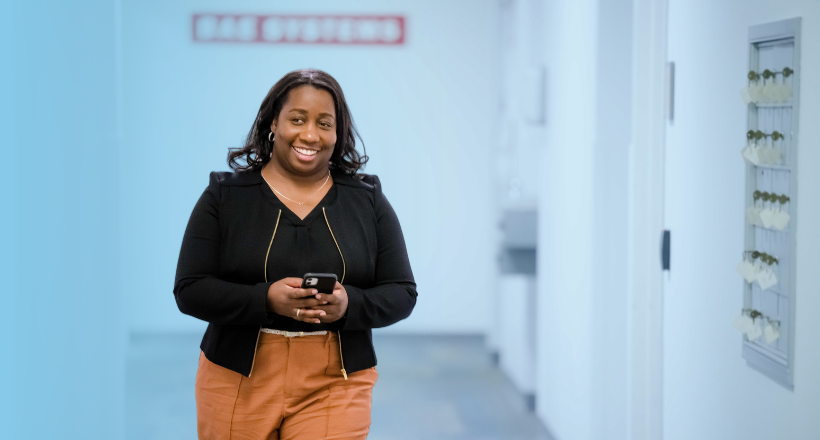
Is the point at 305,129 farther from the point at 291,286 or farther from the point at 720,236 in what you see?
the point at 720,236

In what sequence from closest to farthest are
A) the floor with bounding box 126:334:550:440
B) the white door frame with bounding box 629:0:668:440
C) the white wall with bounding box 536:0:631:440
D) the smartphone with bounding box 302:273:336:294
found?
the smartphone with bounding box 302:273:336:294, the white door frame with bounding box 629:0:668:440, the white wall with bounding box 536:0:631:440, the floor with bounding box 126:334:550:440

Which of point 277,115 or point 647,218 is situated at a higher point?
point 277,115

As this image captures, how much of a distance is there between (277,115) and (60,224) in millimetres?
1170

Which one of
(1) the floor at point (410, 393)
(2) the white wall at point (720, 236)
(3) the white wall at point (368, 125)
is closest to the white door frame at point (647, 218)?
(2) the white wall at point (720, 236)

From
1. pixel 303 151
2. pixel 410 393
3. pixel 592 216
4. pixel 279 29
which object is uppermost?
pixel 279 29

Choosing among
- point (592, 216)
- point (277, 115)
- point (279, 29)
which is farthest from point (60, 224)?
point (279, 29)

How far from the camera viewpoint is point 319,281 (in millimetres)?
1356

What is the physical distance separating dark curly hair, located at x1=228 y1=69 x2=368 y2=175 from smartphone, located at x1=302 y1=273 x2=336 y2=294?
1.04ft

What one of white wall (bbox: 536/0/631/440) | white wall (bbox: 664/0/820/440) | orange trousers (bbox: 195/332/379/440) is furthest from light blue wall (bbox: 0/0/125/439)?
white wall (bbox: 664/0/820/440)

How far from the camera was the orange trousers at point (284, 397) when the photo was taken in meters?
1.42

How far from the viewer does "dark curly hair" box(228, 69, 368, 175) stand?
151 cm

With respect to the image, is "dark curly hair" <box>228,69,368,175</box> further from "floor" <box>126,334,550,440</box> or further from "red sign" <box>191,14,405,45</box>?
"red sign" <box>191,14,405,45</box>

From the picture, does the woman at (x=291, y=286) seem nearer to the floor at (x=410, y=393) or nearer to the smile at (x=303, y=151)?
the smile at (x=303, y=151)

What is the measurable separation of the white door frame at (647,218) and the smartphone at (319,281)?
147 centimetres
